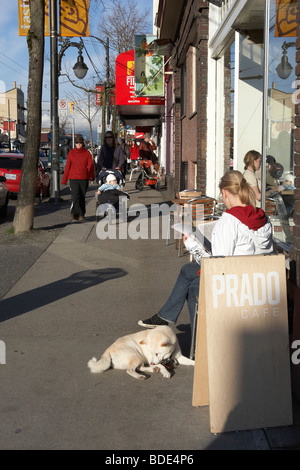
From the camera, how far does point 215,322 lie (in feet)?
11.9

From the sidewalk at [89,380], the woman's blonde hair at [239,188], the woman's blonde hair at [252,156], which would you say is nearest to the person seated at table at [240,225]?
the woman's blonde hair at [239,188]

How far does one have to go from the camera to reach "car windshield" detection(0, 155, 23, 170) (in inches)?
720

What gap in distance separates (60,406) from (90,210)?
39.7 feet

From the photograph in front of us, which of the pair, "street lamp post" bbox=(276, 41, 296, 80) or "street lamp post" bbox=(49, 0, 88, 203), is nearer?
"street lamp post" bbox=(276, 41, 296, 80)

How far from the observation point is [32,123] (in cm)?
1136

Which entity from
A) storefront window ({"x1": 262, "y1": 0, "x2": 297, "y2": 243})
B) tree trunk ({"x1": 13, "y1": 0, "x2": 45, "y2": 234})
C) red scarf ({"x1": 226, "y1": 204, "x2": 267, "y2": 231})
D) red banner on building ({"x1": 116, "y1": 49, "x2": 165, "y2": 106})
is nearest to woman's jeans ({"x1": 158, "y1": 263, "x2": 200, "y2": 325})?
red scarf ({"x1": 226, "y1": 204, "x2": 267, "y2": 231})

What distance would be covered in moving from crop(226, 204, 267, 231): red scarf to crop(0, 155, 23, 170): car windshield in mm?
14897

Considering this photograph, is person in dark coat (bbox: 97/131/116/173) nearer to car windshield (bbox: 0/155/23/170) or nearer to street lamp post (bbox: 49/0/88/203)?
street lamp post (bbox: 49/0/88/203)

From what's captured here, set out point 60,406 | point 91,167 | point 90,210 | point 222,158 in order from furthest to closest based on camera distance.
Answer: point 90,210 → point 91,167 → point 222,158 → point 60,406

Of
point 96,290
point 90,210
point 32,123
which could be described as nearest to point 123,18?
point 90,210

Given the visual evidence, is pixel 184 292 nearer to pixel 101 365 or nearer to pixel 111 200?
pixel 101 365

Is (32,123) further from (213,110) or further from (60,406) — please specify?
(60,406)

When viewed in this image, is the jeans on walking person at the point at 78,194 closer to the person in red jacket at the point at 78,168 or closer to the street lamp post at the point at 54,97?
the person in red jacket at the point at 78,168

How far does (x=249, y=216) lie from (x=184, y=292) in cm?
117
